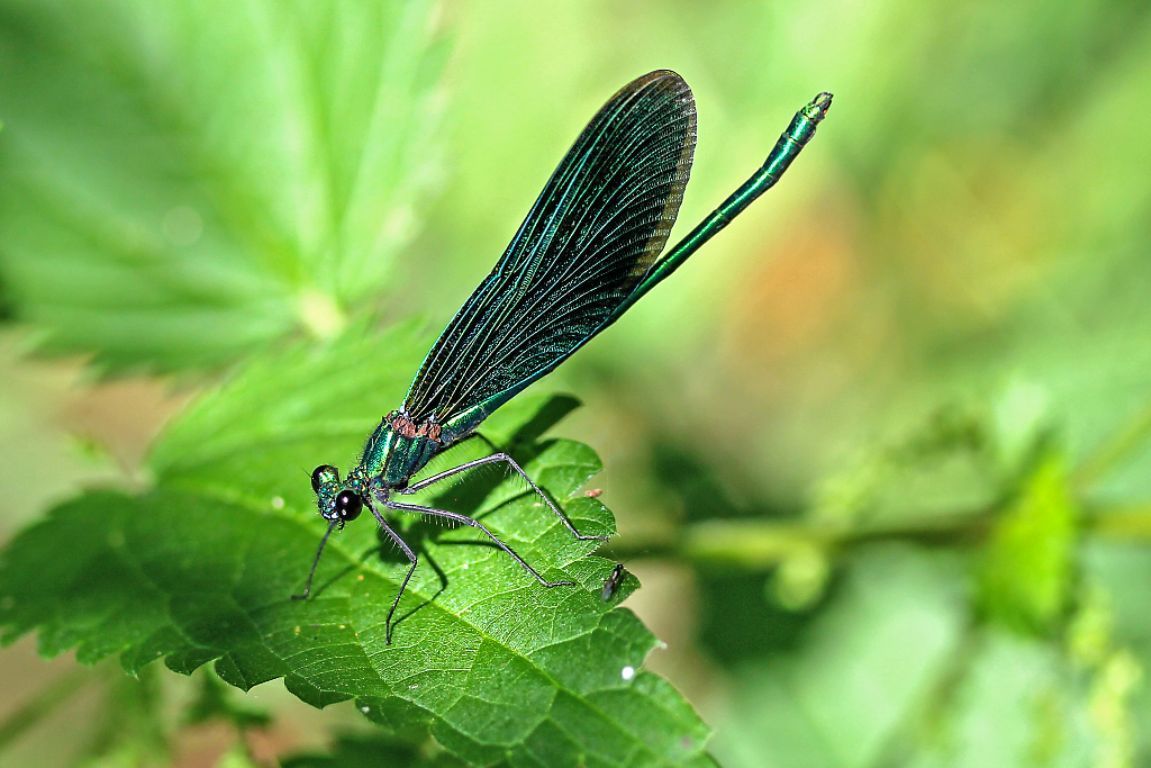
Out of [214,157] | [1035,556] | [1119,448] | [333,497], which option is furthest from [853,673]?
[214,157]

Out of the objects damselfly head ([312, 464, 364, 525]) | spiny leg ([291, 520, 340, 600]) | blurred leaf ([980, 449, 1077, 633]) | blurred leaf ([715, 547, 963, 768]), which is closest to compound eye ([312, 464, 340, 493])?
damselfly head ([312, 464, 364, 525])

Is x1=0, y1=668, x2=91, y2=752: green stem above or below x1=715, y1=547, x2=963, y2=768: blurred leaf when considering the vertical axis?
below

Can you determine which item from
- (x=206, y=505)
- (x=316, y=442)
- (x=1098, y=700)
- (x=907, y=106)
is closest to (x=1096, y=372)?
(x=907, y=106)

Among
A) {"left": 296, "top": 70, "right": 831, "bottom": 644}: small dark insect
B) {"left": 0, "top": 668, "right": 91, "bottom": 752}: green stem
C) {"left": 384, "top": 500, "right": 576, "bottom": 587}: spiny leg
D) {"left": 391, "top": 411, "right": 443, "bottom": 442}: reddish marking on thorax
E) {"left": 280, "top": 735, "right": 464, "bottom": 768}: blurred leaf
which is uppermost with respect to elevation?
{"left": 296, "top": 70, "right": 831, "bottom": 644}: small dark insect

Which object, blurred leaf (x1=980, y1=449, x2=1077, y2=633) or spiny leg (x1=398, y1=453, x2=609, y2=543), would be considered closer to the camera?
spiny leg (x1=398, y1=453, x2=609, y2=543)

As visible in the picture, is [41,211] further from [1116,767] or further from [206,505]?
[1116,767]

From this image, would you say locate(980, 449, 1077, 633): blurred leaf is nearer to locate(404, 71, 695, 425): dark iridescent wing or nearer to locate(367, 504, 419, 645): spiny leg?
locate(404, 71, 695, 425): dark iridescent wing

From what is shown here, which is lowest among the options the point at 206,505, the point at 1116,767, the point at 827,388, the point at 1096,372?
the point at 206,505

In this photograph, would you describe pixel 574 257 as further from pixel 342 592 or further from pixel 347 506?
pixel 342 592
